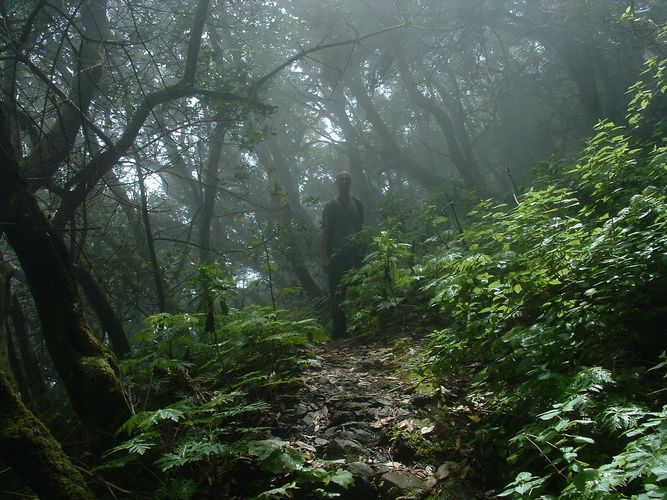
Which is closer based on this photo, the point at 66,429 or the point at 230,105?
the point at 66,429

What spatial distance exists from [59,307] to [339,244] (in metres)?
4.66

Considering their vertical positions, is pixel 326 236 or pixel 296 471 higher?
pixel 326 236

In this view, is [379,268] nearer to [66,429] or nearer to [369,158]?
[66,429]

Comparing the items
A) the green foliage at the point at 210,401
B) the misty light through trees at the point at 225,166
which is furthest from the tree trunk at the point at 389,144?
the green foliage at the point at 210,401

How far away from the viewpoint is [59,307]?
3.55 metres

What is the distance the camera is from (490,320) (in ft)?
12.0

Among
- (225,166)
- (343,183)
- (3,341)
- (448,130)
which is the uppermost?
(448,130)

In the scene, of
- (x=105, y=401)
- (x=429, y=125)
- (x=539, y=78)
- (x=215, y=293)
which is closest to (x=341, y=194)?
(x=215, y=293)

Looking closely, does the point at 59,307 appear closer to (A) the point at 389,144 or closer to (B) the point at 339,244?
(B) the point at 339,244

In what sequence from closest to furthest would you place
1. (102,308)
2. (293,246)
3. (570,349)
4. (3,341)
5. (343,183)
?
(570,349) → (3,341) → (102,308) → (343,183) → (293,246)

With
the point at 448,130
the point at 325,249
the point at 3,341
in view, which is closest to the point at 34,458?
the point at 3,341

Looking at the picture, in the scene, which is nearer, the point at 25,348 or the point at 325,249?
the point at 25,348

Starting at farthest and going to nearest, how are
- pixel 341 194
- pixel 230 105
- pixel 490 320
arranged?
pixel 341 194 → pixel 230 105 → pixel 490 320

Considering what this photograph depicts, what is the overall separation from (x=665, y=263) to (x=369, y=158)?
66.3 ft
